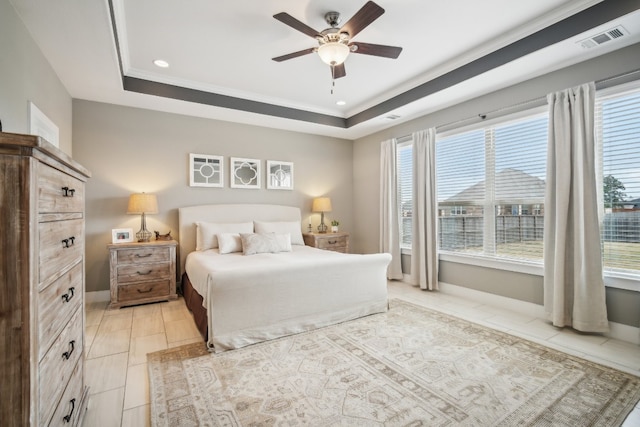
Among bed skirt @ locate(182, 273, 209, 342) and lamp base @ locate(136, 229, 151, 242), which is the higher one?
lamp base @ locate(136, 229, 151, 242)

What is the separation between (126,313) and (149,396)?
189cm

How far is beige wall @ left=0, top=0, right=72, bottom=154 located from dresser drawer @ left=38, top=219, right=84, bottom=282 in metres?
1.25

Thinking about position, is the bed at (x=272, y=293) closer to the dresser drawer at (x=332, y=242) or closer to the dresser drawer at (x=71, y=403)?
the dresser drawer at (x=71, y=403)

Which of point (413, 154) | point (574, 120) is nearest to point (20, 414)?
point (574, 120)

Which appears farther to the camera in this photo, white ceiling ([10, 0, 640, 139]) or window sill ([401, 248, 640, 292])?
window sill ([401, 248, 640, 292])

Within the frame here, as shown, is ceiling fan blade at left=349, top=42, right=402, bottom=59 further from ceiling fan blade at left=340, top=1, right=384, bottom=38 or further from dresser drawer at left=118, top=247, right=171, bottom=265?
dresser drawer at left=118, top=247, right=171, bottom=265

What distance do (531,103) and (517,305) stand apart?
227cm

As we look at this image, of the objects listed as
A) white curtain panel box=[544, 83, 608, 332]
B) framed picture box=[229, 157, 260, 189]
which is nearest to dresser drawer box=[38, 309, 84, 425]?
framed picture box=[229, 157, 260, 189]

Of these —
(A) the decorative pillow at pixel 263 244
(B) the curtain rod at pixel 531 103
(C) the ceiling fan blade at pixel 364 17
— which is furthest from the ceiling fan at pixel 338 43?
(A) the decorative pillow at pixel 263 244

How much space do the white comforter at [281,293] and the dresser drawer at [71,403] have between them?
3.08 ft

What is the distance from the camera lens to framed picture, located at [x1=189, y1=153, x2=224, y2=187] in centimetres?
448

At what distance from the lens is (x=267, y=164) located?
16.7ft

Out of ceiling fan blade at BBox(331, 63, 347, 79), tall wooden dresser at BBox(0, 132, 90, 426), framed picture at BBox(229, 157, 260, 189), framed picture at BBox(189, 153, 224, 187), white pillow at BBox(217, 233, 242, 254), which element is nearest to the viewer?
tall wooden dresser at BBox(0, 132, 90, 426)

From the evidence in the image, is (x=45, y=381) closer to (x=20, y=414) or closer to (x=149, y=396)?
(x=20, y=414)
